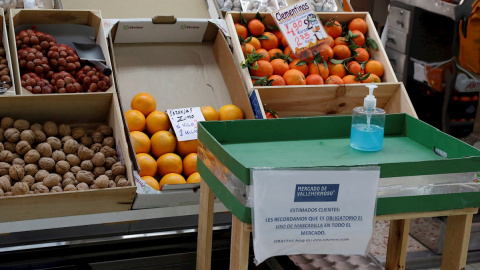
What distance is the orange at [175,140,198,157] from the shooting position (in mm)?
2674

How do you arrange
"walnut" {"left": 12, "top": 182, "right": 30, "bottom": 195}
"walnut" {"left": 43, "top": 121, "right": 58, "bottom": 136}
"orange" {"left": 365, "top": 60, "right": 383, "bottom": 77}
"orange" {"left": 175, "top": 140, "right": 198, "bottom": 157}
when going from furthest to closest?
"orange" {"left": 365, "top": 60, "right": 383, "bottom": 77}, "orange" {"left": 175, "top": 140, "right": 198, "bottom": 157}, "walnut" {"left": 43, "top": 121, "right": 58, "bottom": 136}, "walnut" {"left": 12, "top": 182, "right": 30, "bottom": 195}

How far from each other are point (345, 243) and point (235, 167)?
389 millimetres

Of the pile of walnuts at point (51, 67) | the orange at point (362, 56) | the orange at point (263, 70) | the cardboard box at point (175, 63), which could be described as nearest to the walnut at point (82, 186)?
the pile of walnuts at point (51, 67)

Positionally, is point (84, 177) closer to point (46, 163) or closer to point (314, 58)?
point (46, 163)

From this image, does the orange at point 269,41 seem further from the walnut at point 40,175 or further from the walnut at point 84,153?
the walnut at point 40,175

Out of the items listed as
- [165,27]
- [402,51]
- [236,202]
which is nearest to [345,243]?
[236,202]

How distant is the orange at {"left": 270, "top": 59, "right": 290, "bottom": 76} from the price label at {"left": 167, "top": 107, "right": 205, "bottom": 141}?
0.48m

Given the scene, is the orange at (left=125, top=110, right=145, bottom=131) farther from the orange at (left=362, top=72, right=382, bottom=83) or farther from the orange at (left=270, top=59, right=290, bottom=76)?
the orange at (left=362, top=72, right=382, bottom=83)

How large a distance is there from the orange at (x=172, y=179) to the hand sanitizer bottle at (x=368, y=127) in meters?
0.97

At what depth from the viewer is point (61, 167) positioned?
2.29 meters

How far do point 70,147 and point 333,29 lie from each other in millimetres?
1646

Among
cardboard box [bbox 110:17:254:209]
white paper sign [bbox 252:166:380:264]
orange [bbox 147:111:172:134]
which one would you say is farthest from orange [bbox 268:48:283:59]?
white paper sign [bbox 252:166:380:264]

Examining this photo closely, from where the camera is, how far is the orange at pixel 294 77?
285cm

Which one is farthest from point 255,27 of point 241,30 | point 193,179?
point 193,179
